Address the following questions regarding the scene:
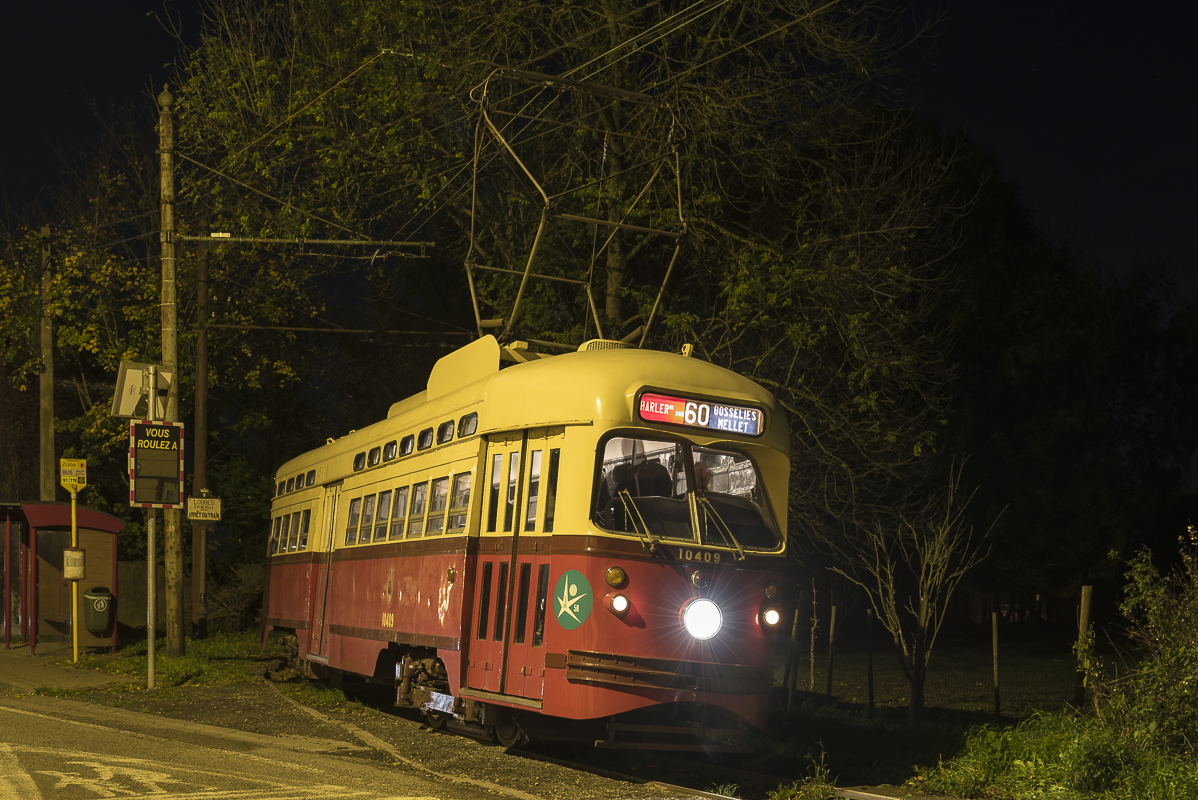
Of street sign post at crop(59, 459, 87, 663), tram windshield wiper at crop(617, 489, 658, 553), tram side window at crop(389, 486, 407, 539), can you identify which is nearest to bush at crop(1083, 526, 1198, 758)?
tram windshield wiper at crop(617, 489, 658, 553)

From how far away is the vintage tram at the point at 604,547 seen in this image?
28.6ft

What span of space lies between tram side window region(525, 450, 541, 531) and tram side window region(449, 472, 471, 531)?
2.85ft

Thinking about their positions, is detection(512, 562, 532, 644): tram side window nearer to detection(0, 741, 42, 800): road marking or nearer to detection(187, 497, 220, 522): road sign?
detection(0, 741, 42, 800): road marking

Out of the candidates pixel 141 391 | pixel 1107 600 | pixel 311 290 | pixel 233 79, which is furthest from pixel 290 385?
pixel 1107 600

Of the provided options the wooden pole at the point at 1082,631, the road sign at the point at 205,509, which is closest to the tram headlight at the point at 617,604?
the wooden pole at the point at 1082,631

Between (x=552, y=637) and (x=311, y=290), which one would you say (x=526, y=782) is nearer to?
(x=552, y=637)

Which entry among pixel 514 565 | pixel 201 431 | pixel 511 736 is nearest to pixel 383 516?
pixel 511 736

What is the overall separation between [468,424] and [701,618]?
290 cm

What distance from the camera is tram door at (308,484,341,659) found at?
49.6 feet

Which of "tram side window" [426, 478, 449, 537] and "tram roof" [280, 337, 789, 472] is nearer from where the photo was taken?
"tram roof" [280, 337, 789, 472]

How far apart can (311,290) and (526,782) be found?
22634 mm

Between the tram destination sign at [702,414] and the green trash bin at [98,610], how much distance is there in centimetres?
1507

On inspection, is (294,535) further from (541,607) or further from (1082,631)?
(1082,631)

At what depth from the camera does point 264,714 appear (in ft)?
44.0
